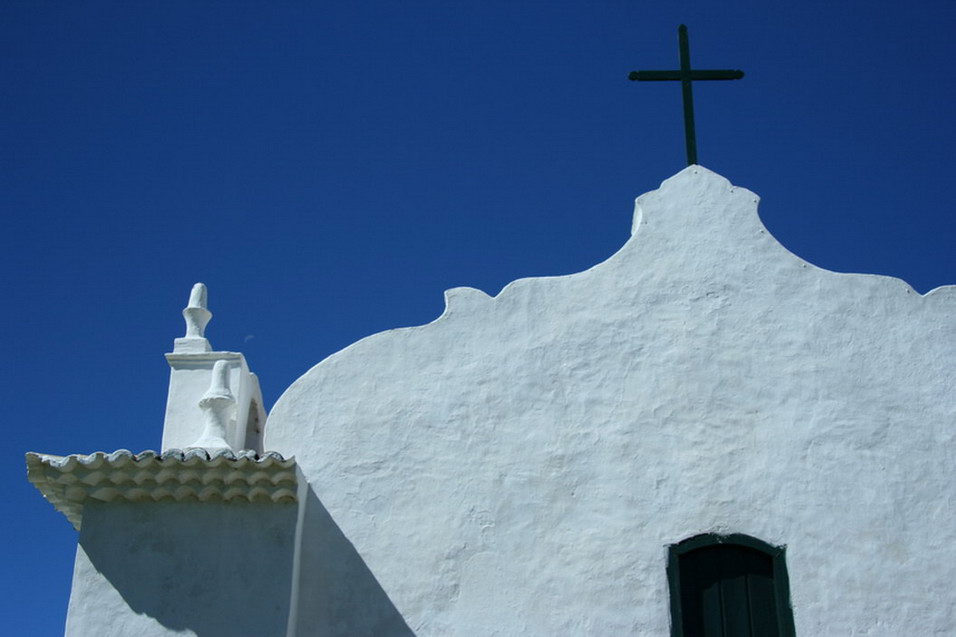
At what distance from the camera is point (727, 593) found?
9.60 m

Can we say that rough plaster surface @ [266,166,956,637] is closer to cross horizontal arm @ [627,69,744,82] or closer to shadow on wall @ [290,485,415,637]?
shadow on wall @ [290,485,415,637]

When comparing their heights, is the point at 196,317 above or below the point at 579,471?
above

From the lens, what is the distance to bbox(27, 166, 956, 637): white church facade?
9.34m

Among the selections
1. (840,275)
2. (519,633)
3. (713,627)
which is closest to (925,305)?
(840,275)

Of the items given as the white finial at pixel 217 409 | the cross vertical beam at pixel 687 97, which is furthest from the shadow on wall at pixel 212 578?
the cross vertical beam at pixel 687 97

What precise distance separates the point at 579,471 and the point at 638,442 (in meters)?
0.54

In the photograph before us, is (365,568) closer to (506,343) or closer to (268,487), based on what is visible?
(268,487)

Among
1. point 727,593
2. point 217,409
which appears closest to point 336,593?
point 217,409

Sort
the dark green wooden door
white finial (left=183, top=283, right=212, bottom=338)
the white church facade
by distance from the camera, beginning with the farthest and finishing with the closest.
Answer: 1. white finial (left=183, top=283, right=212, bottom=338)
2. the dark green wooden door
3. the white church facade

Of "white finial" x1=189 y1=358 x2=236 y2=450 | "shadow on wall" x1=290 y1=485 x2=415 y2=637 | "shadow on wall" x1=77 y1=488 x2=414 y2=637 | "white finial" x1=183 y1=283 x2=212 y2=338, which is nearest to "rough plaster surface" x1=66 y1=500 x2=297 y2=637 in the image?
"shadow on wall" x1=77 y1=488 x2=414 y2=637

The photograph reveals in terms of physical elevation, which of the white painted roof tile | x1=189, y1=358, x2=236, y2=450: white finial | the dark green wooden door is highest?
x1=189, y1=358, x2=236, y2=450: white finial

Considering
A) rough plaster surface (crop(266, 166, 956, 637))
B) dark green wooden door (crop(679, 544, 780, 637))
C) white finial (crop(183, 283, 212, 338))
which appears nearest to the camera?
dark green wooden door (crop(679, 544, 780, 637))

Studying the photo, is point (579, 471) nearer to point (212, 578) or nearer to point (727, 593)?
point (727, 593)

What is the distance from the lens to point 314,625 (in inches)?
375
